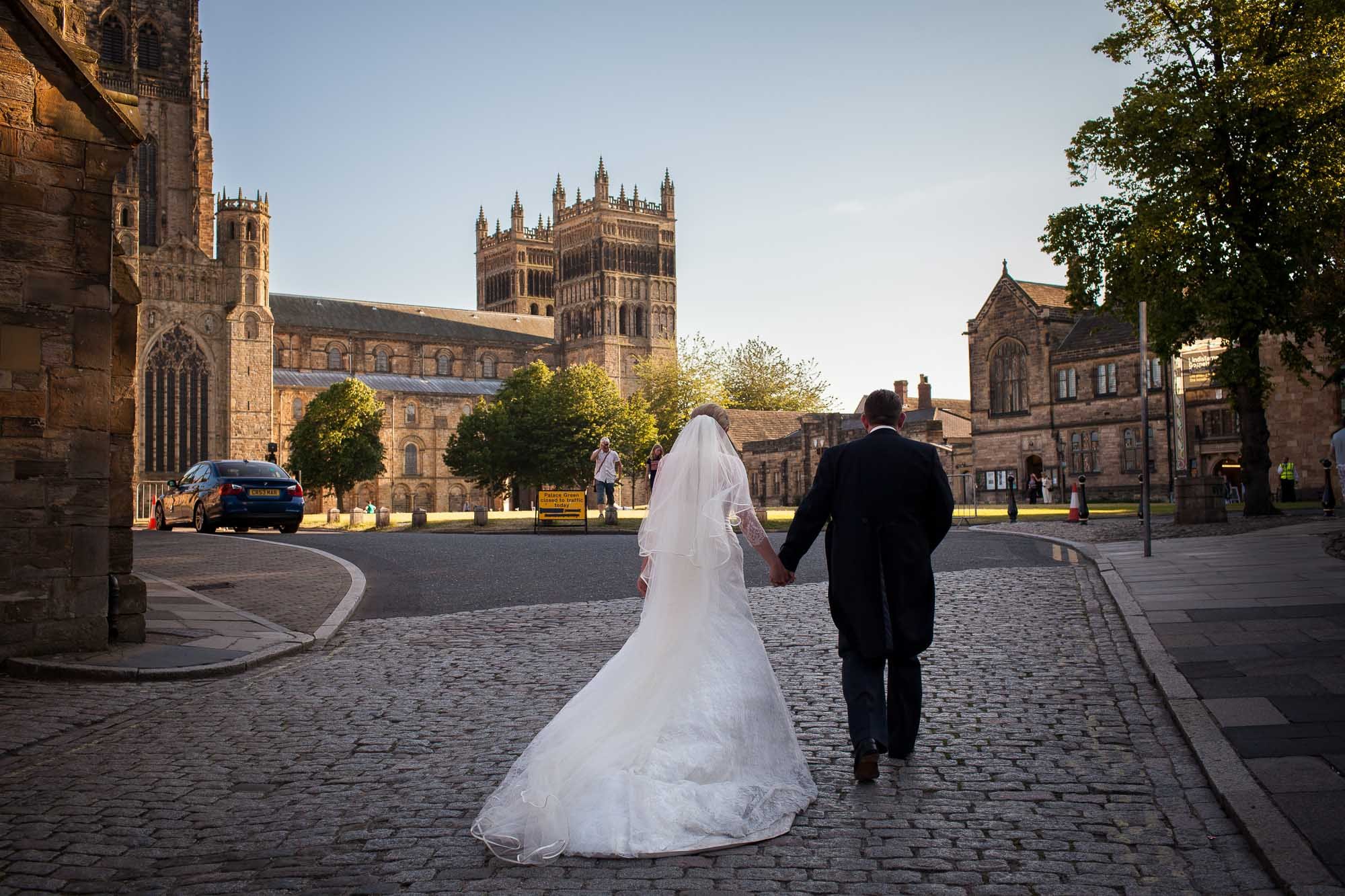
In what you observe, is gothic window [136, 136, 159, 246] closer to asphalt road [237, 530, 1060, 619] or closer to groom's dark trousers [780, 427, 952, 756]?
asphalt road [237, 530, 1060, 619]

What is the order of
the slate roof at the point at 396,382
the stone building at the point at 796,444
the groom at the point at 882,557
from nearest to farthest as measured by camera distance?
the groom at the point at 882,557, the stone building at the point at 796,444, the slate roof at the point at 396,382

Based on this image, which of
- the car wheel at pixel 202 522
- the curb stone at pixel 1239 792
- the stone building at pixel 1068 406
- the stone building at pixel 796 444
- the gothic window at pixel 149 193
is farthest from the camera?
the gothic window at pixel 149 193

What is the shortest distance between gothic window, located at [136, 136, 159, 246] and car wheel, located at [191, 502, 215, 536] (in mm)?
61093

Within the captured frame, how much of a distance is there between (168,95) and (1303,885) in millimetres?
90384

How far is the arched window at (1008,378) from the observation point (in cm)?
5975

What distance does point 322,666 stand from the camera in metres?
9.52

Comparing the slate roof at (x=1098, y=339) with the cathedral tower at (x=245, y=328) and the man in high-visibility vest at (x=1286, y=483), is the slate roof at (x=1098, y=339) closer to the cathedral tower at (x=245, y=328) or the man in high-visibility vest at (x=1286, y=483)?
the man in high-visibility vest at (x=1286, y=483)

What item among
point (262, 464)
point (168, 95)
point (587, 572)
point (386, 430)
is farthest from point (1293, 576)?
point (386, 430)

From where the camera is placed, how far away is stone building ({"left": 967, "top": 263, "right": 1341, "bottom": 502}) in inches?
2028

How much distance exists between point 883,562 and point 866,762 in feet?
3.40

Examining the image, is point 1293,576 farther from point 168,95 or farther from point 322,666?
point 168,95

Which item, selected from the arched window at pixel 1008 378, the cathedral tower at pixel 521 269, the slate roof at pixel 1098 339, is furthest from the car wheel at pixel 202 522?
the cathedral tower at pixel 521 269

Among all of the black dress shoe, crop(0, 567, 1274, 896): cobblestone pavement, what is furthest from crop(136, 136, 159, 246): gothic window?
the black dress shoe

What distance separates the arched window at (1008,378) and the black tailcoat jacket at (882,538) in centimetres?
5541
